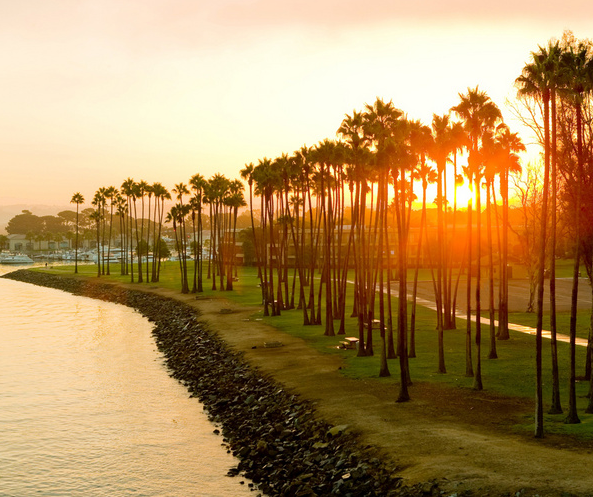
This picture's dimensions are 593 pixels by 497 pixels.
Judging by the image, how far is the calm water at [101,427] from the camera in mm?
25969

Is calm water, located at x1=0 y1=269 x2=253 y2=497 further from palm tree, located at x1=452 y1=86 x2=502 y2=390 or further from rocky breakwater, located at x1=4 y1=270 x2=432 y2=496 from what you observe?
palm tree, located at x1=452 y1=86 x2=502 y2=390

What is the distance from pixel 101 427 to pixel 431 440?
18.8 m

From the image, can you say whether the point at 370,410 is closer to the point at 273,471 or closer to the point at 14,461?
the point at 273,471

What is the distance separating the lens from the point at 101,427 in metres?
34.0

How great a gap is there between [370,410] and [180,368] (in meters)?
24.4

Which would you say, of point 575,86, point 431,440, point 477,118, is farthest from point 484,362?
point 575,86

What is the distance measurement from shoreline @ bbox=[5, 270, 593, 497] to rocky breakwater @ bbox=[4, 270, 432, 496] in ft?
0.31

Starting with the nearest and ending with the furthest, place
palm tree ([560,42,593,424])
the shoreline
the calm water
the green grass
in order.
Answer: the shoreline, palm tree ([560,42,593,424]), the calm water, the green grass

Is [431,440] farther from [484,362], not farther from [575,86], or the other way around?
[484,362]

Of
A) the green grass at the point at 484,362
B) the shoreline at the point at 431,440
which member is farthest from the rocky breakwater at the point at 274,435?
the green grass at the point at 484,362

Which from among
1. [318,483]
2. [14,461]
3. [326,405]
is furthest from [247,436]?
[14,461]

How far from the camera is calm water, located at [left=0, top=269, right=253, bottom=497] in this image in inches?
1022

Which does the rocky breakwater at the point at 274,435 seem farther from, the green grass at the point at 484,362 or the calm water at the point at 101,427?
the green grass at the point at 484,362

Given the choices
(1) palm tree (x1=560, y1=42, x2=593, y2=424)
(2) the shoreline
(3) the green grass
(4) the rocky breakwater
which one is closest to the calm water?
(4) the rocky breakwater
